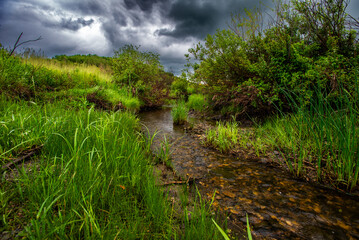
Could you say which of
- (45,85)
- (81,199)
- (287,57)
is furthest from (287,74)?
(45,85)

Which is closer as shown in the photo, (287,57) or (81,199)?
(81,199)

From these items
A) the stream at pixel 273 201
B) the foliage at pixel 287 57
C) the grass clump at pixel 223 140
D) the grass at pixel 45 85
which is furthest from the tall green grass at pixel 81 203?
the foliage at pixel 287 57

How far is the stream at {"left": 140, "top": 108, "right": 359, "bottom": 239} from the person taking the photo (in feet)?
5.24

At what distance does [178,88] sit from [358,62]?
40.6 ft

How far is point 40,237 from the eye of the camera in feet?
2.95

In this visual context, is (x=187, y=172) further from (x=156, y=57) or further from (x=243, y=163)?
(x=156, y=57)

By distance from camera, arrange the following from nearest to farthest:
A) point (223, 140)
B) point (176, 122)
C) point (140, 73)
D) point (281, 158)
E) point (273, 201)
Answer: point (273, 201), point (281, 158), point (223, 140), point (176, 122), point (140, 73)

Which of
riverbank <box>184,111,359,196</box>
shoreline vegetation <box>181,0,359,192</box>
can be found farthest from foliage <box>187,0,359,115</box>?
riverbank <box>184,111,359,196</box>

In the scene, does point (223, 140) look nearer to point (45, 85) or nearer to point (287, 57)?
point (287, 57)

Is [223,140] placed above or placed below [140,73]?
below

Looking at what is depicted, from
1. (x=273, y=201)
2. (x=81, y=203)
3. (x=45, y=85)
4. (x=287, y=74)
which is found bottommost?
(x=273, y=201)

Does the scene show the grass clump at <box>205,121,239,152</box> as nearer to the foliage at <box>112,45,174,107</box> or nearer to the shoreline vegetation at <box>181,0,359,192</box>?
the shoreline vegetation at <box>181,0,359,192</box>

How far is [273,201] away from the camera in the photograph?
2.03 meters

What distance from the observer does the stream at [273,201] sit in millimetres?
1599
